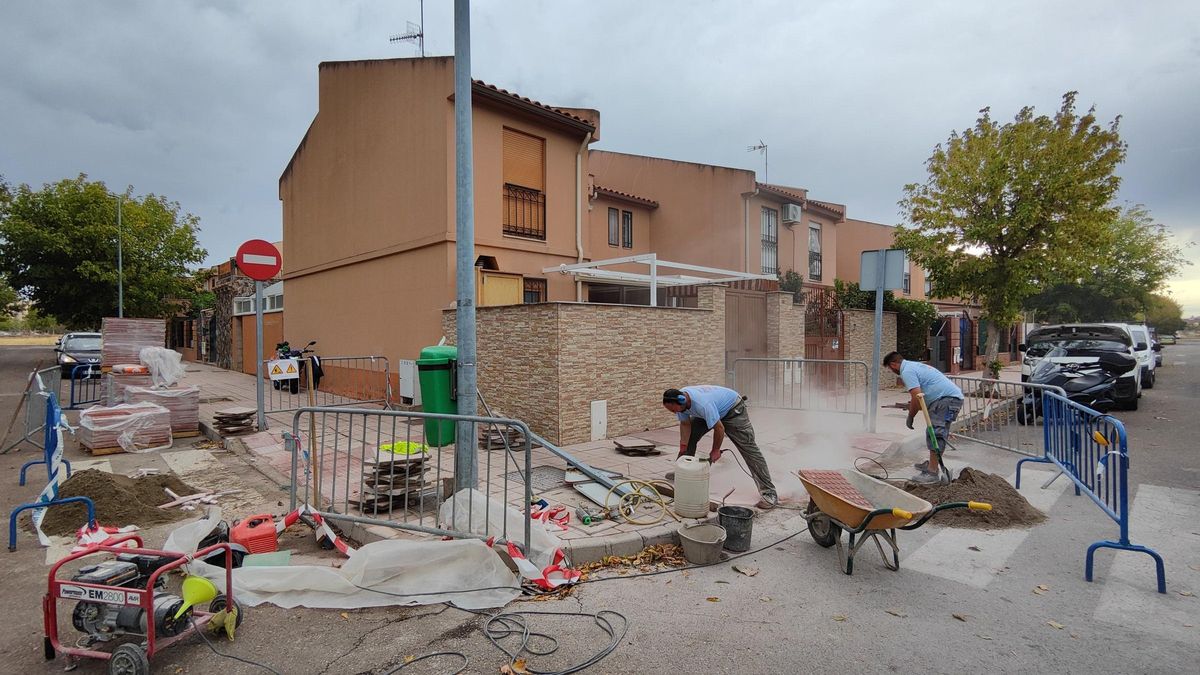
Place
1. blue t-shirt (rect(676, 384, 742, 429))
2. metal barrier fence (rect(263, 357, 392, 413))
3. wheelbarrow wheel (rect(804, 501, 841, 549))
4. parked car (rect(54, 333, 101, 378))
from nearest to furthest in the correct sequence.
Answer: wheelbarrow wheel (rect(804, 501, 841, 549)), blue t-shirt (rect(676, 384, 742, 429)), metal barrier fence (rect(263, 357, 392, 413)), parked car (rect(54, 333, 101, 378))

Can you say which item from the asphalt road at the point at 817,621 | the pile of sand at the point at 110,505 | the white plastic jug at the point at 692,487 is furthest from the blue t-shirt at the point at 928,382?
the pile of sand at the point at 110,505

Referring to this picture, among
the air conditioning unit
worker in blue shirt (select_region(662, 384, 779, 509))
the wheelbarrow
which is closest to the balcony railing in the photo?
worker in blue shirt (select_region(662, 384, 779, 509))

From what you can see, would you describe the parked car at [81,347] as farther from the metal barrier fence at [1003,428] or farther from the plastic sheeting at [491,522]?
the metal barrier fence at [1003,428]

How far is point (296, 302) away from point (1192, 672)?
1907cm

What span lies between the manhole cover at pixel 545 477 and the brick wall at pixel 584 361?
50.0 inches

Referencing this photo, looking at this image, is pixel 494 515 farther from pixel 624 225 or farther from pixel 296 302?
pixel 296 302

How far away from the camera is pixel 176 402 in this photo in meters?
9.20

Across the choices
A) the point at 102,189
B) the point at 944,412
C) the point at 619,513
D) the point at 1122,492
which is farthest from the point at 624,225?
the point at 102,189

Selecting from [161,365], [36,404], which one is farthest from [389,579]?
[36,404]

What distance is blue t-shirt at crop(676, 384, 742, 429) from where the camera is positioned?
18.9ft

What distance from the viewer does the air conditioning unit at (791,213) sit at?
18344 mm

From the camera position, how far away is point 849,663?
3.05m

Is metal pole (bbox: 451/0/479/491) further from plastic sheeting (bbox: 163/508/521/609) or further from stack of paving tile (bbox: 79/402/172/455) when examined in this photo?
stack of paving tile (bbox: 79/402/172/455)

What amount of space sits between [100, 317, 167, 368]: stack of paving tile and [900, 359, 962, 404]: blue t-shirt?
1182 centimetres
